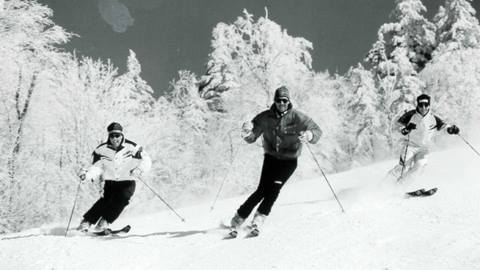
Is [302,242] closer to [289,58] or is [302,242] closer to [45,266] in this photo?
[45,266]

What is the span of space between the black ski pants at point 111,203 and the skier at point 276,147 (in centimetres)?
190

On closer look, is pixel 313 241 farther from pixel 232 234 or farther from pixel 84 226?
pixel 84 226

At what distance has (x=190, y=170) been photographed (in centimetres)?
2931

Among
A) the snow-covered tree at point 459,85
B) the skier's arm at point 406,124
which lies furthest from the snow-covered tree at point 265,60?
the skier's arm at point 406,124

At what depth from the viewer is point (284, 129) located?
6.18 meters

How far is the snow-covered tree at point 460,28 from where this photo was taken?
2575 centimetres

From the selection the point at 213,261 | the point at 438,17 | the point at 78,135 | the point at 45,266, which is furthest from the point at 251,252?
the point at 438,17

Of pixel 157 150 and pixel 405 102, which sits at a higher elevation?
pixel 405 102

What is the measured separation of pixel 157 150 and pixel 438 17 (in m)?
18.3

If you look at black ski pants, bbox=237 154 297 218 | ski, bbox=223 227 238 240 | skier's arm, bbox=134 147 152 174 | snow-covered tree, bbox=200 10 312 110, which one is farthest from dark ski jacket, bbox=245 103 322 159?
snow-covered tree, bbox=200 10 312 110

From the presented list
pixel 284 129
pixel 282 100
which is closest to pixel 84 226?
pixel 284 129

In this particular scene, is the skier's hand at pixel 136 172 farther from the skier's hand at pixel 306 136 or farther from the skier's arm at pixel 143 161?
the skier's hand at pixel 306 136

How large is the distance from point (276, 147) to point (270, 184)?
1.57ft

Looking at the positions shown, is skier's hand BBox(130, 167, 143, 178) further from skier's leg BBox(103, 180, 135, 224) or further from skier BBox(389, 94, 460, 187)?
skier BBox(389, 94, 460, 187)
